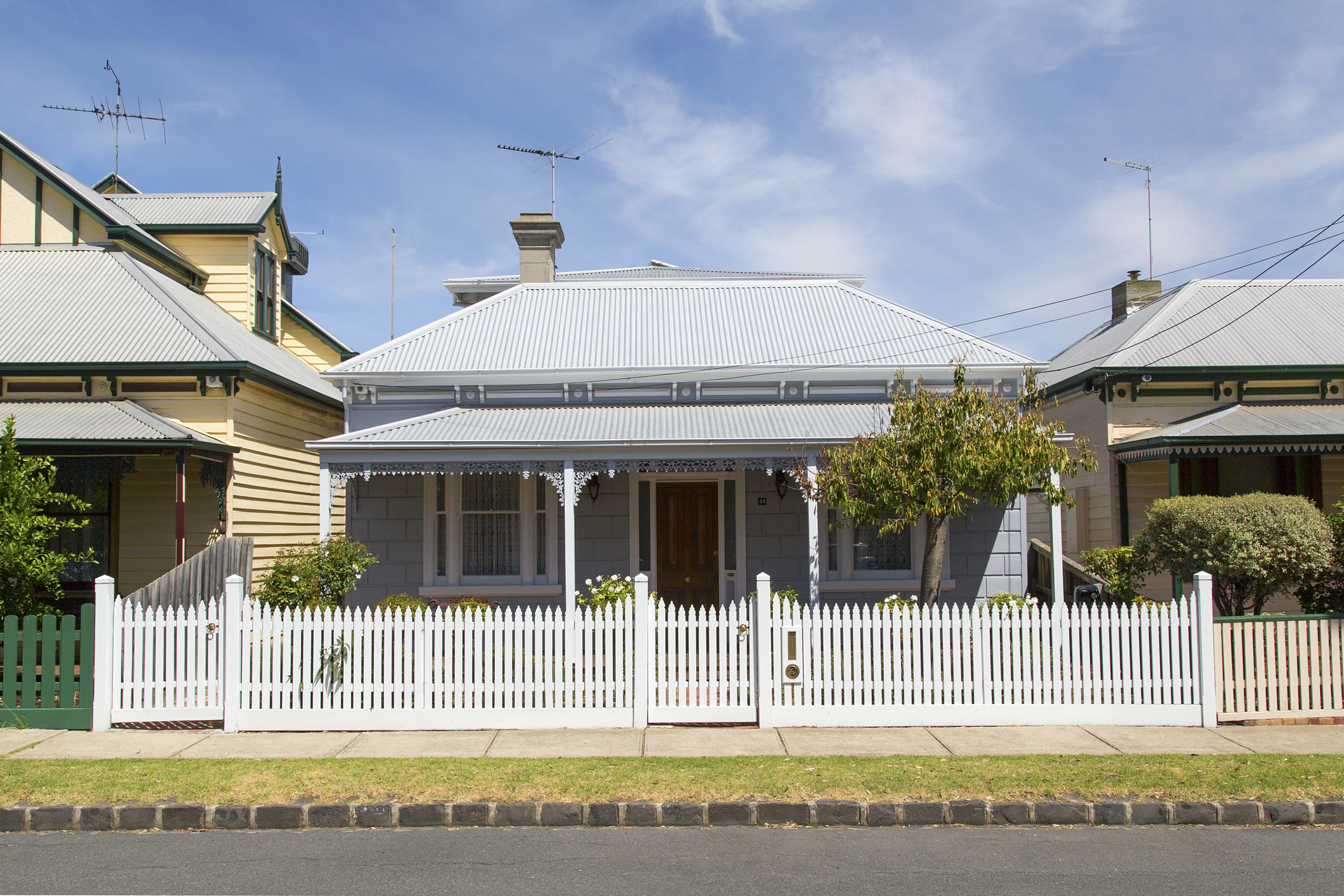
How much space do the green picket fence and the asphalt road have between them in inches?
112

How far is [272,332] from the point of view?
18.5m

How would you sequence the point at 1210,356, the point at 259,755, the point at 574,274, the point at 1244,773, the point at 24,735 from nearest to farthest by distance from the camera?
the point at 1244,773, the point at 259,755, the point at 24,735, the point at 1210,356, the point at 574,274

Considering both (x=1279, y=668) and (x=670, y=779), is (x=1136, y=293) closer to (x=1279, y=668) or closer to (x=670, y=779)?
(x=1279, y=668)

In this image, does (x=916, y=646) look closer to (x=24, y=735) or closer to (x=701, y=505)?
(x=701, y=505)

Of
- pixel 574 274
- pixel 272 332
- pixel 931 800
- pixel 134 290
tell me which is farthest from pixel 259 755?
pixel 574 274

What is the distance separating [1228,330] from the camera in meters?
16.6

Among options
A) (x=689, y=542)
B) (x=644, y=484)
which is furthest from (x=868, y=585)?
(x=644, y=484)

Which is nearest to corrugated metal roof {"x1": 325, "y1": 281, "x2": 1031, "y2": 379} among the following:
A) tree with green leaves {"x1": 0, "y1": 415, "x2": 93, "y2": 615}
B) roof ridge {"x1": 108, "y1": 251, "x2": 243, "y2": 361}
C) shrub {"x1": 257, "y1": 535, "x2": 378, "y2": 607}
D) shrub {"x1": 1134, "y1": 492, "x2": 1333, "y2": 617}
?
roof ridge {"x1": 108, "y1": 251, "x2": 243, "y2": 361}

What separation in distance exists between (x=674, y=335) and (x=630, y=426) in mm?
2944

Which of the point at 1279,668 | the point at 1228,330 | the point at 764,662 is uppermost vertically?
the point at 1228,330

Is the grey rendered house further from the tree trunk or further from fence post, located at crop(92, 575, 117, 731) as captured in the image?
fence post, located at crop(92, 575, 117, 731)

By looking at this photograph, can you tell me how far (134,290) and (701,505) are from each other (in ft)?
30.1

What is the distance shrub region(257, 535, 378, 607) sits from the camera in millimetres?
10805

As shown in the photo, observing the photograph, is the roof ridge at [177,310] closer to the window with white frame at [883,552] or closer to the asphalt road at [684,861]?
the asphalt road at [684,861]
